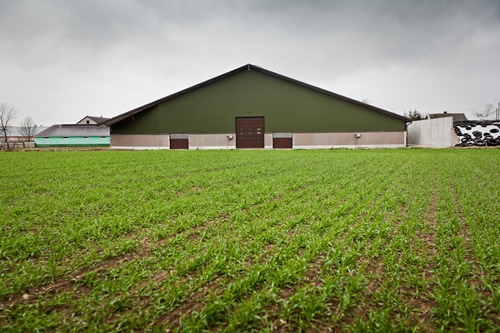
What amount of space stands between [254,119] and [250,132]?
156 centimetres

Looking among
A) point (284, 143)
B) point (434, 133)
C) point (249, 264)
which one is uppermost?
point (434, 133)

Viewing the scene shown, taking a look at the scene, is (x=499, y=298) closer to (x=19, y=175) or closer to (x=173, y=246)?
(x=173, y=246)

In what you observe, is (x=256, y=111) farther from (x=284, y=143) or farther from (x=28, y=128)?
(x=28, y=128)

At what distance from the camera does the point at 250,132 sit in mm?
29000

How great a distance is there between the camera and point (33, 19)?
67.4ft

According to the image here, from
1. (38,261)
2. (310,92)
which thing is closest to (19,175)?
(38,261)

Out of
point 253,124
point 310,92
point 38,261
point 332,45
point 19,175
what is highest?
point 332,45

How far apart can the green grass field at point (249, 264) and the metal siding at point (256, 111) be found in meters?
23.9

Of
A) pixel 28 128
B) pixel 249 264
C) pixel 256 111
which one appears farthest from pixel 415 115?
pixel 28 128

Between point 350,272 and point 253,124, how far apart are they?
27102 mm

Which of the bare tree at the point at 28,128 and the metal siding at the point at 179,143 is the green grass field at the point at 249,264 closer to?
the metal siding at the point at 179,143

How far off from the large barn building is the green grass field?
23.6m

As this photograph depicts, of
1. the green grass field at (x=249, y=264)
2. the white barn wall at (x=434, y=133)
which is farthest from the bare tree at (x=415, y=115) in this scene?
the green grass field at (x=249, y=264)

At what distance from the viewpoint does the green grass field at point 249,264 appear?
1.87 meters
